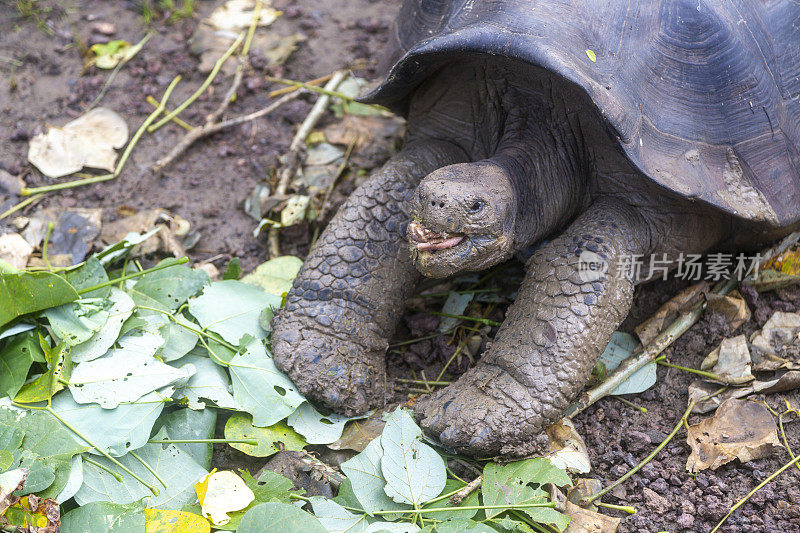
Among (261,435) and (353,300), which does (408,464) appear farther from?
(353,300)

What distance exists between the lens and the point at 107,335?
2.82 metres

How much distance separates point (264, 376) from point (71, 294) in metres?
0.79

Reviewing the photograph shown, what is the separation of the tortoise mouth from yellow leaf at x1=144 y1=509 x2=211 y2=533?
1123 millimetres

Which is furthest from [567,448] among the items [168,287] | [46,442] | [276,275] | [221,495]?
[46,442]

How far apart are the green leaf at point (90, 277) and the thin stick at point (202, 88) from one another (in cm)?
133

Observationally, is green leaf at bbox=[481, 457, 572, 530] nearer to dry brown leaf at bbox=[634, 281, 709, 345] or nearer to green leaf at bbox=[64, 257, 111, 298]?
dry brown leaf at bbox=[634, 281, 709, 345]

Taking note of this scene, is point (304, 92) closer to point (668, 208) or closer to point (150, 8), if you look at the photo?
point (150, 8)

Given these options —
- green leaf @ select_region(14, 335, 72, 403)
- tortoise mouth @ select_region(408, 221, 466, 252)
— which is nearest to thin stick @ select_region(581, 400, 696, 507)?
tortoise mouth @ select_region(408, 221, 466, 252)

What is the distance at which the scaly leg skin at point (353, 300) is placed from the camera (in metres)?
2.81

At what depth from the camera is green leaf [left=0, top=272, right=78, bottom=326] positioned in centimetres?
271

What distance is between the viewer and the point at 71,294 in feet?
9.18

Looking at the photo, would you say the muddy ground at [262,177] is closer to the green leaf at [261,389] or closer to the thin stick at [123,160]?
the thin stick at [123,160]

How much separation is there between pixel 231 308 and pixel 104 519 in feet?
3.21

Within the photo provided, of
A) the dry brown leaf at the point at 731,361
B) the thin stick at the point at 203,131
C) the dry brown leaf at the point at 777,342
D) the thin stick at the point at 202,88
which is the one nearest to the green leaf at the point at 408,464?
the dry brown leaf at the point at 731,361
